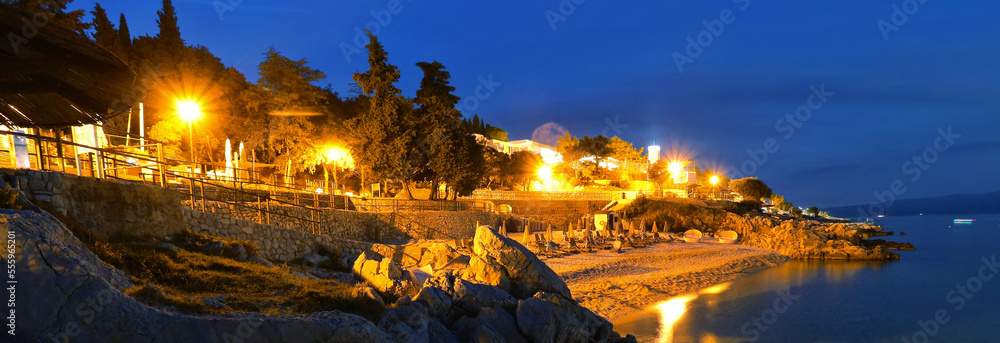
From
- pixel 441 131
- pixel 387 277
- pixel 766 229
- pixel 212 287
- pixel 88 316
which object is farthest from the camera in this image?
pixel 766 229

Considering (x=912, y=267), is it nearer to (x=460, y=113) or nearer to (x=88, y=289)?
(x=460, y=113)

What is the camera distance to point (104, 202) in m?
8.12

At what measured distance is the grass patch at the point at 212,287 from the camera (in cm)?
621

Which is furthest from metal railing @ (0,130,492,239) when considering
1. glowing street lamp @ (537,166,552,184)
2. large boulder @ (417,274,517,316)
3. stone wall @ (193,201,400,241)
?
glowing street lamp @ (537,166,552,184)

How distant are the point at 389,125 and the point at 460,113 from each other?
5014 mm

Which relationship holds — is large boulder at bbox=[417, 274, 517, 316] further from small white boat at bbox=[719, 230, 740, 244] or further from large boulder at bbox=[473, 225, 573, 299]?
small white boat at bbox=[719, 230, 740, 244]

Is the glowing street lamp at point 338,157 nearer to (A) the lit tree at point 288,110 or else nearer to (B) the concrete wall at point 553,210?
(A) the lit tree at point 288,110

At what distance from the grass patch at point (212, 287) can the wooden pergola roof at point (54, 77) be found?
2425 millimetres

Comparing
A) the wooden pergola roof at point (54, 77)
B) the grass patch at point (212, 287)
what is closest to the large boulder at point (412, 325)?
the grass patch at point (212, 287)

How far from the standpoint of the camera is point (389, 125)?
29.2m

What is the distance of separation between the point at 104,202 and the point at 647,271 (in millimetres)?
19946

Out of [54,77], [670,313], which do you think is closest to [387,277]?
[54,77]

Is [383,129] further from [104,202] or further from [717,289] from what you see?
[104,202]

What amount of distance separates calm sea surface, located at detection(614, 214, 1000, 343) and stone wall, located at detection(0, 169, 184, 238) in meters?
11.3
